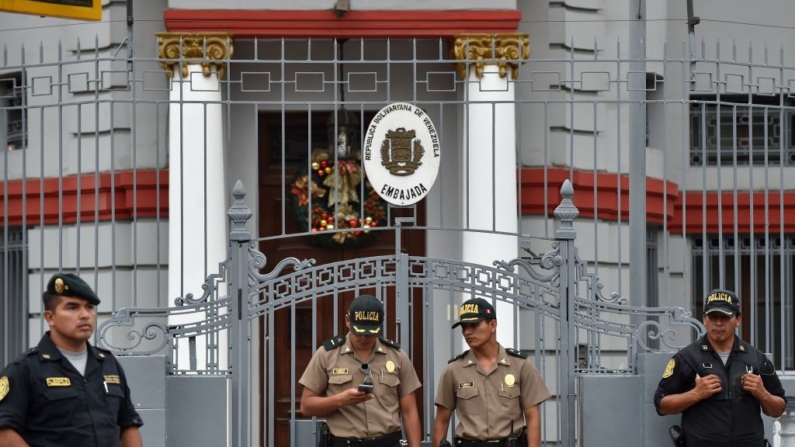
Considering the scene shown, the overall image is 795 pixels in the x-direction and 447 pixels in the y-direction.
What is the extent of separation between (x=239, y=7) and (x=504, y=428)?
556 cm

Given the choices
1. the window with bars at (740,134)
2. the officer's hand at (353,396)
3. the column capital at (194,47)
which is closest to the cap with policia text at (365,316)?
the officer's hand at (353,396)

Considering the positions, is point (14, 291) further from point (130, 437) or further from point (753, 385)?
point (753, 385)

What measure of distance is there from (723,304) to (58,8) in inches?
194

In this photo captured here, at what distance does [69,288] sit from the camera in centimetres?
835

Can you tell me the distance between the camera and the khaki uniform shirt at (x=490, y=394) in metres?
10.4

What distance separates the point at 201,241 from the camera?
13.9 meters

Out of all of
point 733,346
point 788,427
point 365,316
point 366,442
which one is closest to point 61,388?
point 365,316

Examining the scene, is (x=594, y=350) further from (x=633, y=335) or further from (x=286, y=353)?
(x=286, y=353)

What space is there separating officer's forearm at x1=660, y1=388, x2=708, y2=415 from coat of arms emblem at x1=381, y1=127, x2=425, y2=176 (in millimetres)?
2616

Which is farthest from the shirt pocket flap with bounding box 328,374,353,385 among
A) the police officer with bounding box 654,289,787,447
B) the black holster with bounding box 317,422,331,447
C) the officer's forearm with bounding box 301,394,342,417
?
the police officer with bounding box 654,289,787,447

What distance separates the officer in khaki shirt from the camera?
10.2 m

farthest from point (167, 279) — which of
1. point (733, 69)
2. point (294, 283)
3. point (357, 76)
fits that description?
point (733, 69)

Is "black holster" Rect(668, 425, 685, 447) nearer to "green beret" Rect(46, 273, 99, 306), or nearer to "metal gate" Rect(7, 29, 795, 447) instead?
"metal gate" Rect(7, 29, 795, 447)

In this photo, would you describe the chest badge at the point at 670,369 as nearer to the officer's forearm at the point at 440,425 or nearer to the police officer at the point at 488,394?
the police officer at the point at 488,394
